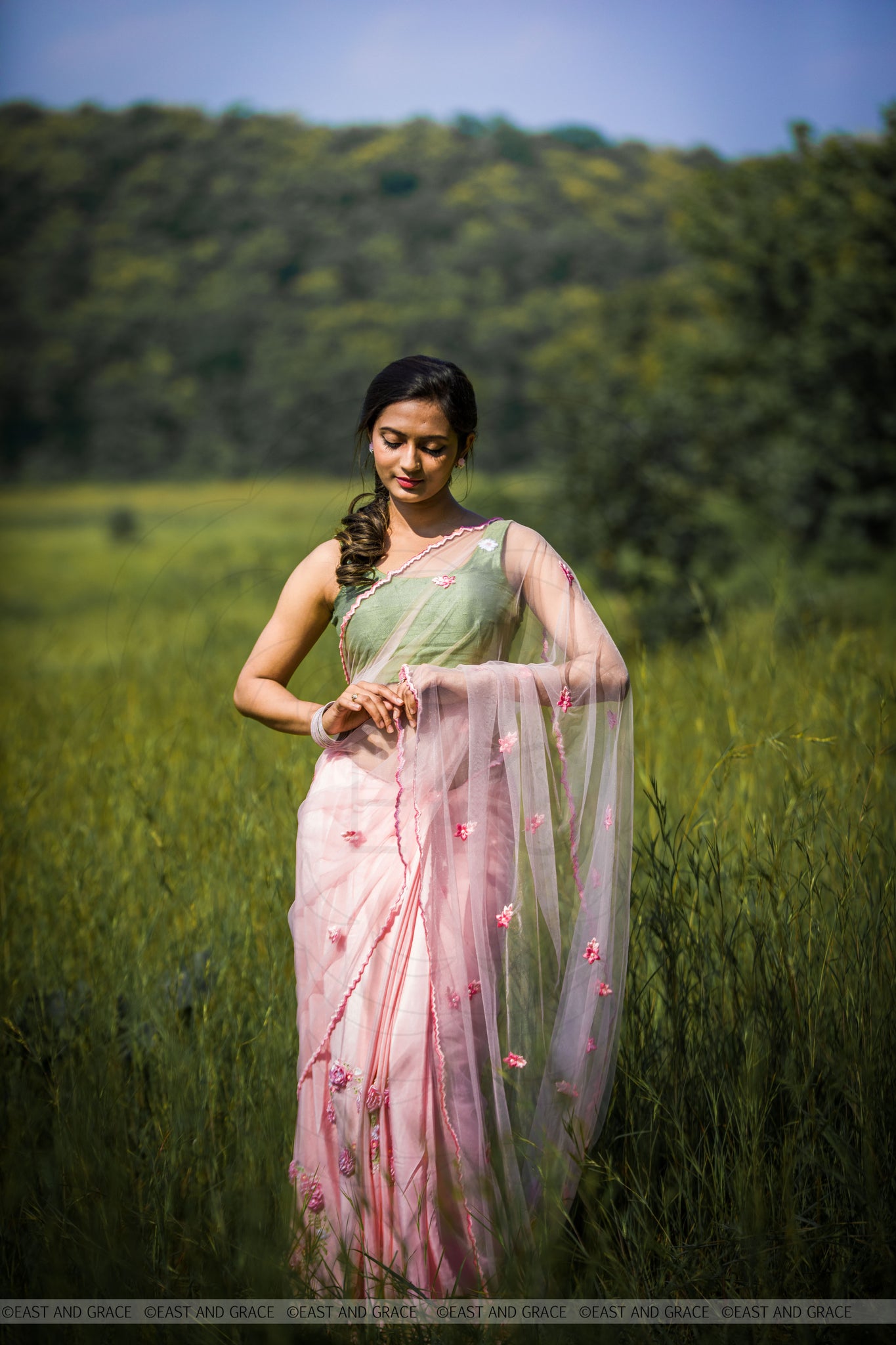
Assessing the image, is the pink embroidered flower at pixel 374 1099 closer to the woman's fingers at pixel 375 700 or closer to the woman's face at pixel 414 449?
the woman's fingers at pixel 375 700

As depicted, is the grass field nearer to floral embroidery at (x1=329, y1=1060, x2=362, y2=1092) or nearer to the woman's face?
floral embroidery at (x1=329, y1=1060, x2=362, y2=1092)

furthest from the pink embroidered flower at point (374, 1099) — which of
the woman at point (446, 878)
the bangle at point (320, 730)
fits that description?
the bangle at point (320, 730)

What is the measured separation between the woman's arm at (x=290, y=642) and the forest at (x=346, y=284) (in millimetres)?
12801

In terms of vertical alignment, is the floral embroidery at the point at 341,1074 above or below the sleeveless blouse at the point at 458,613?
below

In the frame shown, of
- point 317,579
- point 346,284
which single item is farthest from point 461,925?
point 346,284

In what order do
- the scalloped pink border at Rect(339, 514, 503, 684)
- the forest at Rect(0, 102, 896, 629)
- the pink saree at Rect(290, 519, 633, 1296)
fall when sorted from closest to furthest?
1. the pink saree at Rect(290, 519, 633, 1296)
2. the scalloped pink border at Rect(339, 514, 503, 684)
3. the forest at Rect(0, 102, 896, 629)

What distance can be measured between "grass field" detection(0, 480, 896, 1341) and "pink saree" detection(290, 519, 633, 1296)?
4.9 inches

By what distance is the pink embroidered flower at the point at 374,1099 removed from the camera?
164 cm

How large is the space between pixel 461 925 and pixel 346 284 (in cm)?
3346

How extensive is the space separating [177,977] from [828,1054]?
133 centimetres

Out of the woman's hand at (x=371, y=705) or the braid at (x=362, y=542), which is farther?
the braid at (x=362, y=542)

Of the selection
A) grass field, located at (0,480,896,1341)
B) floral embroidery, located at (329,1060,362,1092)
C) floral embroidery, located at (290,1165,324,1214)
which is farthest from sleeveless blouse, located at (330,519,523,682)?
floral embroidery, located at (290,1165,324,1214)

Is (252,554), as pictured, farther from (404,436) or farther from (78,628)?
(404,436)

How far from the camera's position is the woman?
1.64 meters
